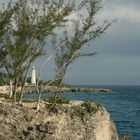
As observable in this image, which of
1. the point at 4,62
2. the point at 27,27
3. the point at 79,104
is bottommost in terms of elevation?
the point at 79,104

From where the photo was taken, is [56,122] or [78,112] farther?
[78,112]

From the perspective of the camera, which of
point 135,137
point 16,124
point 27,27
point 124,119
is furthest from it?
point 124,119

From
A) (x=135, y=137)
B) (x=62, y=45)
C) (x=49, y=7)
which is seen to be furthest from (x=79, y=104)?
(x=135, y=137)

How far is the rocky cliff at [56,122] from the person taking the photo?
3709 centimetres

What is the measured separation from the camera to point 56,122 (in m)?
38.4

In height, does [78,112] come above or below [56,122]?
above

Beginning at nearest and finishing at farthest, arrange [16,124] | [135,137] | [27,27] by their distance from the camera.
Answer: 1. [16,124]
2. [27,27]
3. [135,137]

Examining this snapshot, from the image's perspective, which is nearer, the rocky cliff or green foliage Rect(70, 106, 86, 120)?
the rocky cliff

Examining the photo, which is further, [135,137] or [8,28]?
[135,137]

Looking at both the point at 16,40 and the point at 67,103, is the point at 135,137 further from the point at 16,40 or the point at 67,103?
A: the point at 16,40

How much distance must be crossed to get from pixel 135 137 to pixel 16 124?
103ft

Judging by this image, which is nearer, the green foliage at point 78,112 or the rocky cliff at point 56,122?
the rocky cliff at point 56,122

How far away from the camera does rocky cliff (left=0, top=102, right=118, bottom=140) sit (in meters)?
37.1

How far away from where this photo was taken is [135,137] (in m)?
65.8
